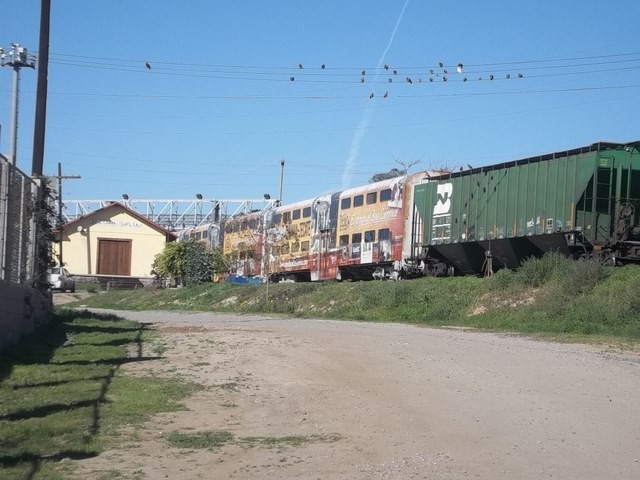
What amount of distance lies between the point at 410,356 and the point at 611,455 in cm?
702

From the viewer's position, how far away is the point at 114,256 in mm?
59938

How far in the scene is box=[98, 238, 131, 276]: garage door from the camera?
59656 mm

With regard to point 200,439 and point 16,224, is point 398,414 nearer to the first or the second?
point 200,439

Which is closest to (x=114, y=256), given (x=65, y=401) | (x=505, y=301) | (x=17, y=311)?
(x=505, y=301)

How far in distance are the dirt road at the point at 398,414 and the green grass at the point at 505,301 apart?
15.1 ft

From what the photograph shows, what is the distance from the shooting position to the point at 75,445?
773 centimetres

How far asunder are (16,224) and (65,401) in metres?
8.16

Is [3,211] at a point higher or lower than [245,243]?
higher

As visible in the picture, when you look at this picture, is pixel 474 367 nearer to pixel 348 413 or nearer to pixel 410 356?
pixel 410 356

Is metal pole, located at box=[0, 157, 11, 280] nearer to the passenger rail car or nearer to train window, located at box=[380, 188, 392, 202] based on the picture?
train window, located at box=[380, 188, 392, 202]

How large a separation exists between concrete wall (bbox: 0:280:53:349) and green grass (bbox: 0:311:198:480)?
0.84 feet

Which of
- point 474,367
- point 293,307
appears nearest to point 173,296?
point 293,307

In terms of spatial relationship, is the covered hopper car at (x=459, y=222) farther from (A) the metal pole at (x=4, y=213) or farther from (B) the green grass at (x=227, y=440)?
(B) the green grass at (x=227, y=440)

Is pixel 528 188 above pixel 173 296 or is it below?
above
